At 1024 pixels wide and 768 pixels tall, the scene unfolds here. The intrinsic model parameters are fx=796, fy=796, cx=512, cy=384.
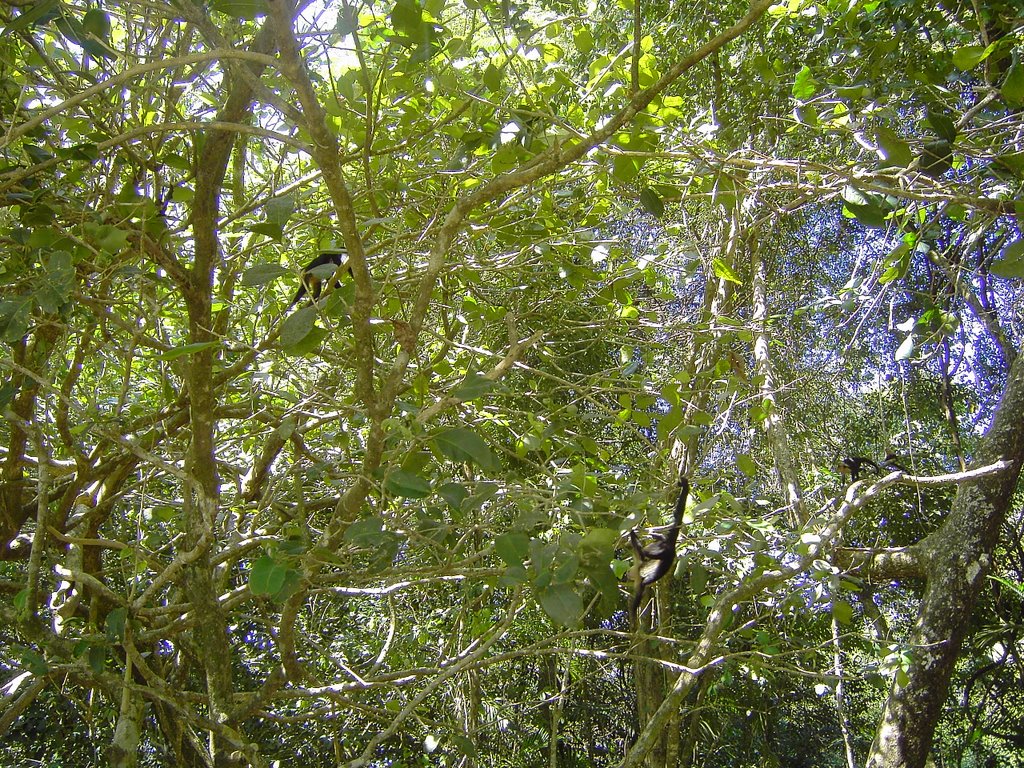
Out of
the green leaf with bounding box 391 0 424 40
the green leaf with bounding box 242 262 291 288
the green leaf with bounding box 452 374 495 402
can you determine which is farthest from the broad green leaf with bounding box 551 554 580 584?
the green leaf with bounding box 391 0 424 40

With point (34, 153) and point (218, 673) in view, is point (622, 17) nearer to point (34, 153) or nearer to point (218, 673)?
point (34, 153)

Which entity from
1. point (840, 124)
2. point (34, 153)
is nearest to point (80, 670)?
point (34, 153)

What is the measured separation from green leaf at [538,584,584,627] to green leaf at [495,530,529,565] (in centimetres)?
8

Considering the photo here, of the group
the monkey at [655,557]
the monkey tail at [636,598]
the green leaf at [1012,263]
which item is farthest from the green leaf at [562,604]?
the green leaf at [1012,263]

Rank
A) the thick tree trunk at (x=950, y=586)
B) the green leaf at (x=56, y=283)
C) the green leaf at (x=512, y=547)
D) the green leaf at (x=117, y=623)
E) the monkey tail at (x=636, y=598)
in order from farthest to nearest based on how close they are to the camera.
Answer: the thick tree trunk at (x=950, y=586)
the monkey tail at (x=636, y=598)
the green leaf at (x=117, y=623)
the green leaf at (x=56, y=283)
the green leaf at (x=512, y=547)

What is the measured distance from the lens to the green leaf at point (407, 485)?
3.89ft

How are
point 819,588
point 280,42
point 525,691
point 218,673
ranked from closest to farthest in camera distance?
point 280,42 < point 218,673 < point 819,588 < point 525,691

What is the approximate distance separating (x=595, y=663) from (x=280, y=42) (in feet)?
14.7

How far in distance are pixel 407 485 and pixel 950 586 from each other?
10.5ft

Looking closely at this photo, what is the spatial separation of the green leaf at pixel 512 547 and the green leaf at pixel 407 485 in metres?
0.15

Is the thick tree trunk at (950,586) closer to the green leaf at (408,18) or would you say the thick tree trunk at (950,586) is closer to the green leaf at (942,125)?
the green leaf at (942,125)

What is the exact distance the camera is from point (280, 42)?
1.11m

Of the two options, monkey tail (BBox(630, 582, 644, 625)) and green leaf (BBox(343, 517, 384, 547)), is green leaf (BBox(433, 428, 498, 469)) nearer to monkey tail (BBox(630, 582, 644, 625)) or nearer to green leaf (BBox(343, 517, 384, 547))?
green leaf (BBox(343, 517, 384, 547))

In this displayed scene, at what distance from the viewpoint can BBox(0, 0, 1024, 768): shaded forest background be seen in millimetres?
1437
